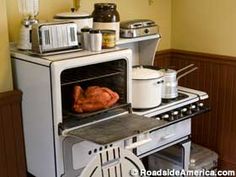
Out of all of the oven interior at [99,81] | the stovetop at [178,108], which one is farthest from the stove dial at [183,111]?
the oven interior at [99,81]

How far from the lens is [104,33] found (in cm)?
206

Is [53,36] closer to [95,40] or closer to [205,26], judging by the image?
[95,40]

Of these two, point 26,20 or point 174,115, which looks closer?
point 26,20

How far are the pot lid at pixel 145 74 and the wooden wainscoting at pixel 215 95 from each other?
0.68 metres

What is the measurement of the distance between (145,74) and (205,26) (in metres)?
0.89

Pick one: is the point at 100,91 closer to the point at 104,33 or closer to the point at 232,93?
the point at 104,33

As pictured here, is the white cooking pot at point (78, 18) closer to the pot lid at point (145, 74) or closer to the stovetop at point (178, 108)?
the pot lid at point (145, 74)

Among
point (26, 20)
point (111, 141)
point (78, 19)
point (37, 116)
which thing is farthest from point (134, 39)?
point (111, 141)

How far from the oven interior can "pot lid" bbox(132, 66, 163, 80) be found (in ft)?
0.49

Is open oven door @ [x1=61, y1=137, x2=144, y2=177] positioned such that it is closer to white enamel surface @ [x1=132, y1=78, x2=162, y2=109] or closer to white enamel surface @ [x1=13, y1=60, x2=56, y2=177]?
white enamel surface @ [x1=13, y1=60, x2=56, y2=177]

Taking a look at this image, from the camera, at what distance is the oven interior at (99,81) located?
2020mm

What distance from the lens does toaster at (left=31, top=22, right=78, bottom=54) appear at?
1.88 metres

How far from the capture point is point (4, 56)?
1.95 meters

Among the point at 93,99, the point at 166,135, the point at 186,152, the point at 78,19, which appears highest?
the point at 78,19
